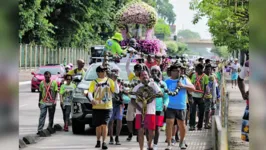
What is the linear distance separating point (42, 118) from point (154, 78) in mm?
3401

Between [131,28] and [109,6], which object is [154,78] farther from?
[109,6]

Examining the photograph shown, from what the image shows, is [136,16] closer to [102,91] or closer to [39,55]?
[102,91]

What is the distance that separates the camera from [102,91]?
10.7m

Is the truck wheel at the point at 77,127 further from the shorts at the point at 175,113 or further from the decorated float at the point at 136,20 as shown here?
the decorated float at the point at 136,20

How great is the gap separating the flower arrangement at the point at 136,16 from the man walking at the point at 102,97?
911 cm

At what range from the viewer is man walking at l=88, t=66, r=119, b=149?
1068 cm

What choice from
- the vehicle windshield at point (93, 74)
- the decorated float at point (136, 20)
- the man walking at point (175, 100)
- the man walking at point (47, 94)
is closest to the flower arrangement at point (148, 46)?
the decorated float at point (136, 20)

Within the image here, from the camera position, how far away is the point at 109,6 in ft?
199

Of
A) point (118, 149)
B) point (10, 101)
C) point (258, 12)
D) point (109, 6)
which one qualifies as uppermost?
point (109, 6)

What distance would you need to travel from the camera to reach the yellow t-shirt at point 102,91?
10.7 m

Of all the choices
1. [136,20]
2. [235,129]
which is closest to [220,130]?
[235,129]

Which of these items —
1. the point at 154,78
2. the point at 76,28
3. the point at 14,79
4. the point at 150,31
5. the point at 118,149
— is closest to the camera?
the point at 14,79

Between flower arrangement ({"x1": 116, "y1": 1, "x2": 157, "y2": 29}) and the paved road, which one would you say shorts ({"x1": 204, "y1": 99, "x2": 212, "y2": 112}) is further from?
flower arrangement ({"x1": 116, "y1": 1, "x2": 157, "y2": 29})

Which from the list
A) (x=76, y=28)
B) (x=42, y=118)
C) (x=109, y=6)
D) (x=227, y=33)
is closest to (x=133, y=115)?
(x=42, y=118)
